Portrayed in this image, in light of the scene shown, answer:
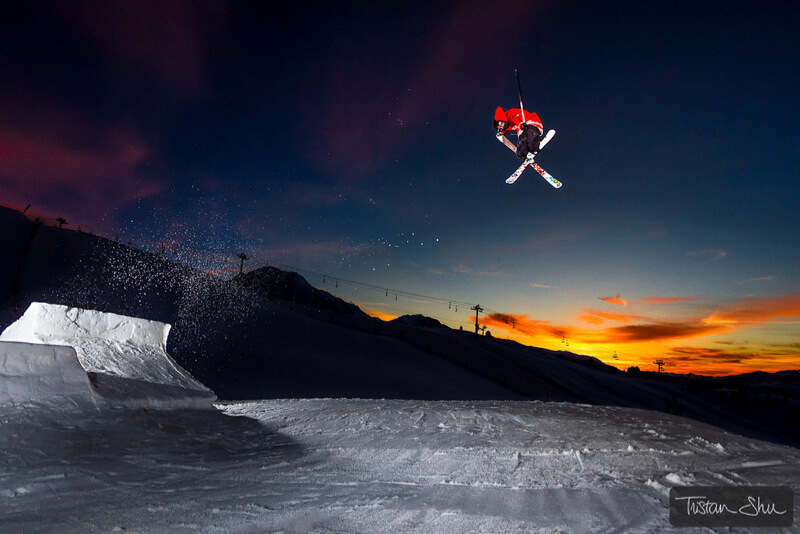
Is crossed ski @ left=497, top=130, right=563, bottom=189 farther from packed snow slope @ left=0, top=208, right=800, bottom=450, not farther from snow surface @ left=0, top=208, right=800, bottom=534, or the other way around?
packed snow slope @ left=0, top=208, right=800, bottom=450

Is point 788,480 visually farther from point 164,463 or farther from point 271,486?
point 164,463

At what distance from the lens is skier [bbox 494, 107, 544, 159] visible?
1002 cm

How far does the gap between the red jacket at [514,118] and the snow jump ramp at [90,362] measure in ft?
28.5

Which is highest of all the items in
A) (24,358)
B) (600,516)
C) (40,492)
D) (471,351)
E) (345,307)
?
(345,307)

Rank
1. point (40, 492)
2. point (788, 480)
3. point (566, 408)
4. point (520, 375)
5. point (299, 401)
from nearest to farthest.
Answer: point (40, 492) < point (788, 480) < point (566, 408) < point (299, 401) < point (520, 375)

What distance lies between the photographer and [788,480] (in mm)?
4105

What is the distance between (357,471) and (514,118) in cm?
862

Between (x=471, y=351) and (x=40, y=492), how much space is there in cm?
4341

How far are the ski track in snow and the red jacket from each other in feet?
21.5

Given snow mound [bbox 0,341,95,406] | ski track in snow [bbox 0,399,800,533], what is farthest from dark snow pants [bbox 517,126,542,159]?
snow mound [bbox 0,341,95,406]

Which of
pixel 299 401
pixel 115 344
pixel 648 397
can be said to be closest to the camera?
pixel 115 344

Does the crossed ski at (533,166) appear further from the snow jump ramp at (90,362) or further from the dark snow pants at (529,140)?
the snow jump ramp at (90,362)

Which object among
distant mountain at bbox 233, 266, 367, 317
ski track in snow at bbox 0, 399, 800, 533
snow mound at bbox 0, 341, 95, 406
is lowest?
ski track in snow at bbox 0, 399, 800, 533

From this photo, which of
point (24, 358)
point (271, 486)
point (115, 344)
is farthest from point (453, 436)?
point (115, 344)
